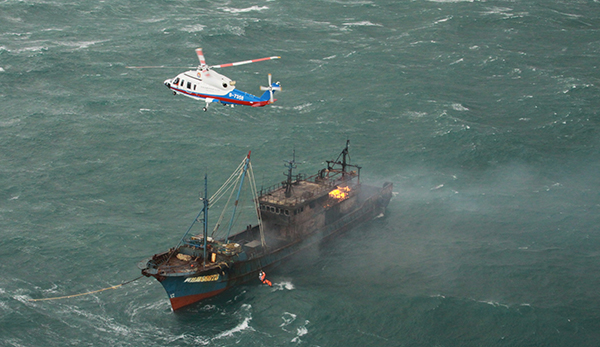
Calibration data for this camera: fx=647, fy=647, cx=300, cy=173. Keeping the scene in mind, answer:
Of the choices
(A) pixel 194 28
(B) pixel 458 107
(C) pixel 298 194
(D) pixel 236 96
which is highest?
(D) pixel 236 96

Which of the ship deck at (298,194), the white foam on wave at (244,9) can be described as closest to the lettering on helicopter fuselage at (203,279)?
the ship deck at (298,194)

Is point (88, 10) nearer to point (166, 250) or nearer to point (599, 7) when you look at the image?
point (166, 250)

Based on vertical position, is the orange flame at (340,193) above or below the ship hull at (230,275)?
above

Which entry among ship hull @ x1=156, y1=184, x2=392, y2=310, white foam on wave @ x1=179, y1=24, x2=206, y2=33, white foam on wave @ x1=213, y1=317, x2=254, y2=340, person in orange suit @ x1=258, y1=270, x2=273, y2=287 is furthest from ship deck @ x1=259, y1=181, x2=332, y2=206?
white foam on wave @ x1=179, y1=24, x2=206, y2=33

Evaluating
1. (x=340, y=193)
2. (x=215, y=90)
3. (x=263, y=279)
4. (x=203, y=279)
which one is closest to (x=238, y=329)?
(x=203, y=279)

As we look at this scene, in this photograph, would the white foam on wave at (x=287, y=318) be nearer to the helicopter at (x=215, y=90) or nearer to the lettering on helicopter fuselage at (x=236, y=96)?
the helicopter at (x=215, y=90)

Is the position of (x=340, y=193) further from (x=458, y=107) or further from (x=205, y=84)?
(x=458, y=107)
